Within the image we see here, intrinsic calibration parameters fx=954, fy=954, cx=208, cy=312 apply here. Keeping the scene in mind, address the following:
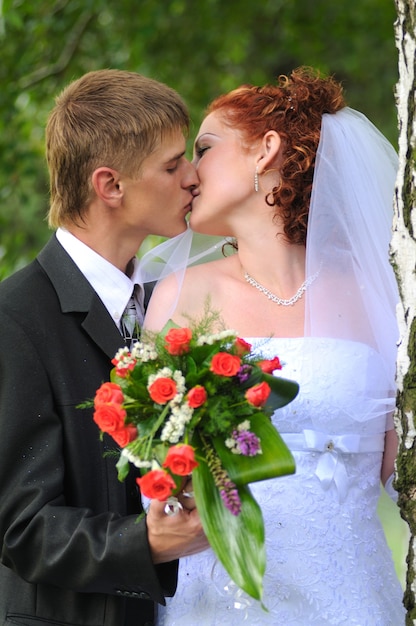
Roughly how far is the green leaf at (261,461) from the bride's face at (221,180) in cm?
112

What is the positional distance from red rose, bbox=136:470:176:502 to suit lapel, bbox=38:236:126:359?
32.4 inches

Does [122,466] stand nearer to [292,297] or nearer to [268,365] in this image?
[268,365]

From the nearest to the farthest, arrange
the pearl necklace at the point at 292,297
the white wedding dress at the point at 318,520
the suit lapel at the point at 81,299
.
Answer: the white wedding dress at the point at 318,520, the suit lapel at the point at 81,299, the pearl necklace at the point at 292,297

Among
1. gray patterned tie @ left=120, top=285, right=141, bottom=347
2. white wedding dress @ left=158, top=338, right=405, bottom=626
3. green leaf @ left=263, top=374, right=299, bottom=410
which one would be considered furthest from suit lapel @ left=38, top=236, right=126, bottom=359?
green leaf @ left=263, top=374, right=299, bottom=410

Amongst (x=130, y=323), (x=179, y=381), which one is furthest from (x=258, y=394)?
(x=130, y=323)

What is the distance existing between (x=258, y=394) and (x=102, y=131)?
1.37 metres

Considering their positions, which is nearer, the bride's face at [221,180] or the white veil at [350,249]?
the white veil at [350,249]

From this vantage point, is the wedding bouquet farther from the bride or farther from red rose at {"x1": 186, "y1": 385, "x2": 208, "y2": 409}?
the bride

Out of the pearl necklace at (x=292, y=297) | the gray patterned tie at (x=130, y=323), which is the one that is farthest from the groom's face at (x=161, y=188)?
the pearl necklace at (x=292, y=297)

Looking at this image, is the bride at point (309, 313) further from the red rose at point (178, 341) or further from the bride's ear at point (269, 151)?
the red rose at point (178, 341)

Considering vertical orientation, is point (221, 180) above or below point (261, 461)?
above

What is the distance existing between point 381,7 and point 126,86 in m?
5.78

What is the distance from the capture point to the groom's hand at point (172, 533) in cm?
247

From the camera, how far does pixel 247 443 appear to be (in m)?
2.27
